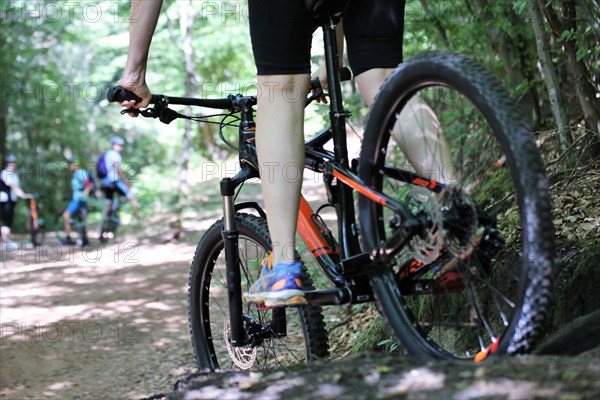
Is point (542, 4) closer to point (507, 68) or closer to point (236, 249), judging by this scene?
point (507, 68)

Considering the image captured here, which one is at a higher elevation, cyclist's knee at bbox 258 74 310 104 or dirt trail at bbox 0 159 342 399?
cyclist's knee at bbox 258 74 310 104

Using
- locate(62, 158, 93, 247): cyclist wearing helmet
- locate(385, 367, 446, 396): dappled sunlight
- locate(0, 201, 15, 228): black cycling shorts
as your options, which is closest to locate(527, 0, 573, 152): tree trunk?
locate(385, 367, 446, 396): dappled sunlight

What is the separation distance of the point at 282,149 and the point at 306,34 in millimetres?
403

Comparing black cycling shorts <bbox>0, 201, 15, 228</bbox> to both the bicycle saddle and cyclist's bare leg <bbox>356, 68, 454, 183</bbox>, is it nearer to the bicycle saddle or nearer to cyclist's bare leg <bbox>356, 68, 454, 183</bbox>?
the bicycle saddle

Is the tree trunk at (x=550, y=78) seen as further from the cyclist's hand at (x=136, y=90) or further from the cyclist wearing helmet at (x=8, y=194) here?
the cyclist wearing helmet at (x=8, y=194)

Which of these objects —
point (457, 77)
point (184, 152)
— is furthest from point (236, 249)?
point (184, 152)

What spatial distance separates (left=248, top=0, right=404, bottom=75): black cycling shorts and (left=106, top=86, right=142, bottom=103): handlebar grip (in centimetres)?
59

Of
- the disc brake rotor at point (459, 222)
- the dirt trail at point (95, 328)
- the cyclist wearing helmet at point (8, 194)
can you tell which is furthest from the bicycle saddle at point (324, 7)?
the cyclist wearing helmet at point (8, 194)

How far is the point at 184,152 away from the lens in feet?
54.8

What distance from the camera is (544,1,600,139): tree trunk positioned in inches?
167

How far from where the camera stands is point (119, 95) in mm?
2830

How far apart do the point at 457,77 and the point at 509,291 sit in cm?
86

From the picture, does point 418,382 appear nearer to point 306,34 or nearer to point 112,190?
point 306,34

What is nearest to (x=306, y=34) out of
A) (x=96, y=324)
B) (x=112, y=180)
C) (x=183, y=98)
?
(x=183, y=98)
